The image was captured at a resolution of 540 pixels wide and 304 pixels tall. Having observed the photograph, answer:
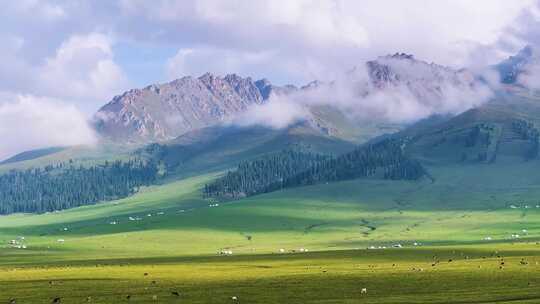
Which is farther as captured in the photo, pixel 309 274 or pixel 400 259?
pixel 400 259

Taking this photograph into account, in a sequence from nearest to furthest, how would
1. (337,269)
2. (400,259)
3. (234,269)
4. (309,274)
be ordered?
1. (309,274)
2. (337,269)
3. (234,269)
4. (400,259)

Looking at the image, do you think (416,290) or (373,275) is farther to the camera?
(373,275)

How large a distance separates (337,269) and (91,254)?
341 ft

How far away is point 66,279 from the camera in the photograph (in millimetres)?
99312

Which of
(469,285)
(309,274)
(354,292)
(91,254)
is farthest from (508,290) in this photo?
(91,254)

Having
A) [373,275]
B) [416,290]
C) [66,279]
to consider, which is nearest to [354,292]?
[416,290]

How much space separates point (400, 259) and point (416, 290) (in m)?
53.0

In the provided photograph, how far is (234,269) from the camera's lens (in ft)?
373

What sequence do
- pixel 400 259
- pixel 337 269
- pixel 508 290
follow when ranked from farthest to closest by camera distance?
1. pixel 400 259
2. pixel 337 269
3. pixel 508 290

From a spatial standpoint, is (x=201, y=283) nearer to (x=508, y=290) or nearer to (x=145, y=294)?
(x=145, y=294)

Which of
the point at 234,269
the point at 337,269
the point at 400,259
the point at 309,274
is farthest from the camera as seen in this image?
the point at 400,259

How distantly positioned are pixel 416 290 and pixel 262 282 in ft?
56.3

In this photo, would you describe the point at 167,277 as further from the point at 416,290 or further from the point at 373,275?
the point at 416,290

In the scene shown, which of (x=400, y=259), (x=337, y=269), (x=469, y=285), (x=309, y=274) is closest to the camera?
(x=469, y=285)
